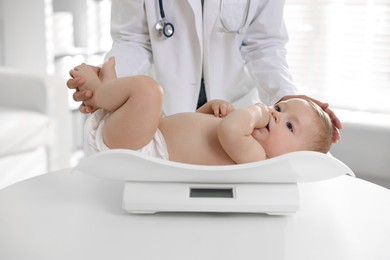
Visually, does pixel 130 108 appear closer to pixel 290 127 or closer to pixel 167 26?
pixel 290 127

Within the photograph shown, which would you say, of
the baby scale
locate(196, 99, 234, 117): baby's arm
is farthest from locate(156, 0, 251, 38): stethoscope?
the baby scale

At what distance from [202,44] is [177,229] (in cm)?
94

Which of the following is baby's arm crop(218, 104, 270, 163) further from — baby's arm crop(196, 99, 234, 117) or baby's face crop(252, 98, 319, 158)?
baby's arm crop(196, 99, 234, 117)

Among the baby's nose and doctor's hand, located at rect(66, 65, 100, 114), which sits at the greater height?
doctor's hand, located at rect(66, 65, 100, 114)

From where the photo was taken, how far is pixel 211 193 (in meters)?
1.11

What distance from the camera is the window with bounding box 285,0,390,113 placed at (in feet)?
11.1

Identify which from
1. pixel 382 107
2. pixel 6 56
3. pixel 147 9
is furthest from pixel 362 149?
pixel 6 56

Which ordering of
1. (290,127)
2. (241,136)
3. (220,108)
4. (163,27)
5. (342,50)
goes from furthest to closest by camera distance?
1. (342,50)
2. (163,27)
3. (220,108)
4. (290,127)
5. (241,136)

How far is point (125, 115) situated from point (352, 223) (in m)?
0.47

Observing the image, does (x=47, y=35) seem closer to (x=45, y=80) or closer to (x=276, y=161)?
(x=45, y=80)

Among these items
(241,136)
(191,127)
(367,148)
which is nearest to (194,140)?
(191,127)

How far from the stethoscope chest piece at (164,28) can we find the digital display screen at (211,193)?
80cm

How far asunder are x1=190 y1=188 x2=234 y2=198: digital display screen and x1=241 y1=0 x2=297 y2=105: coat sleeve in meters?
0.68

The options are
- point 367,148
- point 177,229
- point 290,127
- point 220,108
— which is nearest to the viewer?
point 177,229
